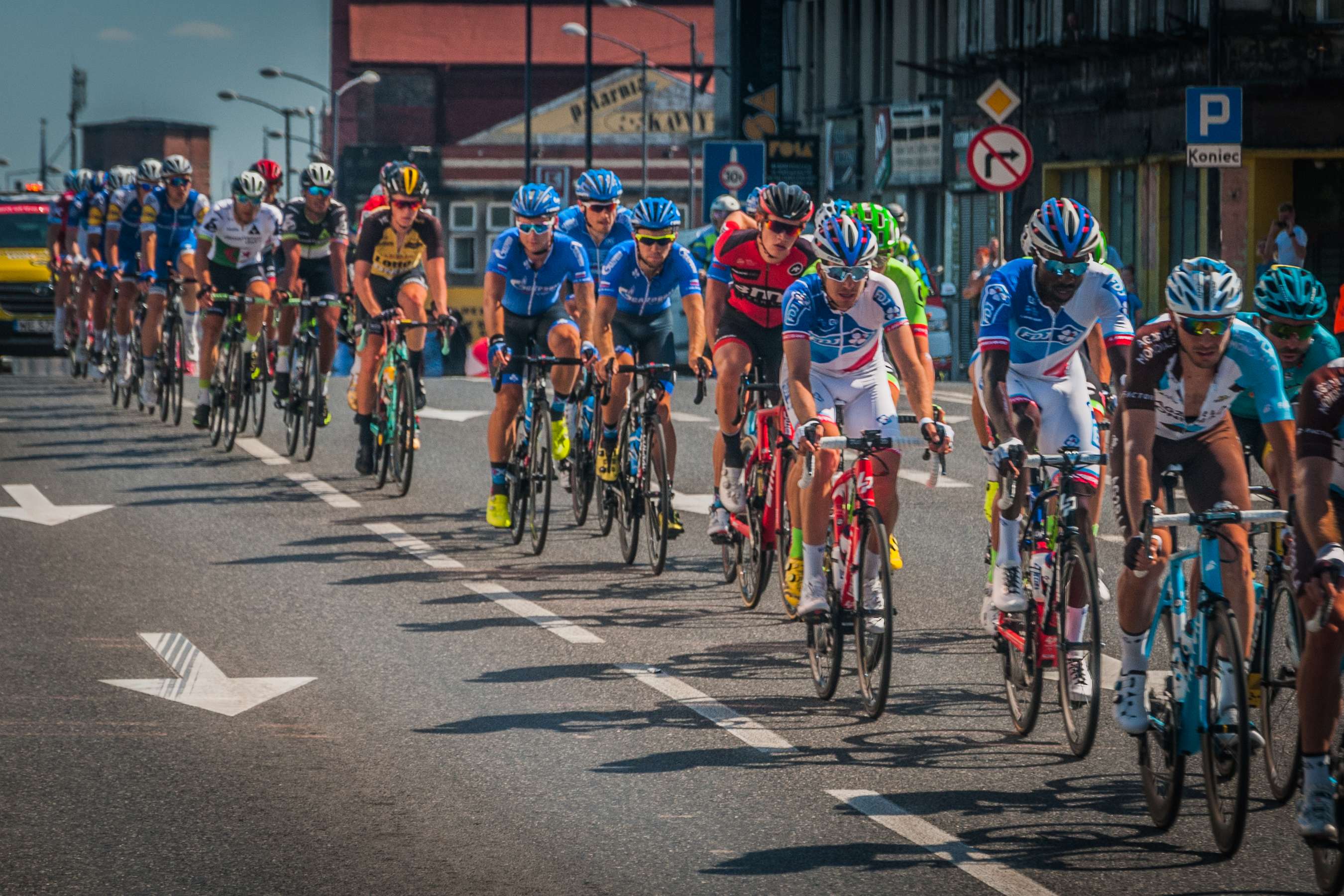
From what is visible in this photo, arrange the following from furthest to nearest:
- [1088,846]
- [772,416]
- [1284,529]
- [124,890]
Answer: [772,416]
[1284,529]
[1088,846]
[124,890]

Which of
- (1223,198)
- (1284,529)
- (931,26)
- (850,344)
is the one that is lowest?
(1284,529)

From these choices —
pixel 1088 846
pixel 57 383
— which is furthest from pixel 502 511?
pixel 57 383

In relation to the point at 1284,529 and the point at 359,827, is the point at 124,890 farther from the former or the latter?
the point at 1284,529

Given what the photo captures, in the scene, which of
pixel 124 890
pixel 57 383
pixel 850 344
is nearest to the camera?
pixel 124 890

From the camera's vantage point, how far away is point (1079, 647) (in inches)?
307

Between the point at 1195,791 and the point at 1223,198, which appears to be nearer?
the point at 1195,791

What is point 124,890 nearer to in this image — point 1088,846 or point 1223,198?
point 1088,846

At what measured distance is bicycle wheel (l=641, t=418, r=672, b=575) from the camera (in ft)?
39.3

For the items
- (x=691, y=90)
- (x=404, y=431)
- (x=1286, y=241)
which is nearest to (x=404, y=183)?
(x=404, y=431)

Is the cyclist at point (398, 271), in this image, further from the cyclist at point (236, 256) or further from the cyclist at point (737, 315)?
the cyclist at point (737, 315)

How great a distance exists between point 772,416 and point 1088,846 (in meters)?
4.32

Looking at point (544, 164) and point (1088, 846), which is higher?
point (544, 164)

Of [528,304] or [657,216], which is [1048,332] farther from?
[528,304]

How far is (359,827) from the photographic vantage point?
6.88 metres
